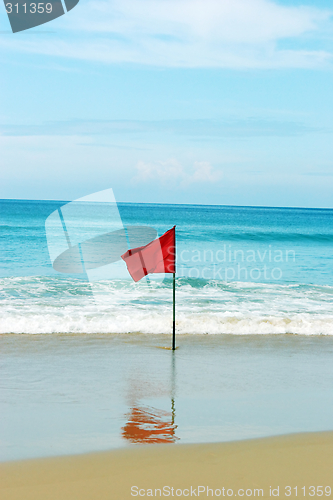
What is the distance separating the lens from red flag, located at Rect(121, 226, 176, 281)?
8.33m

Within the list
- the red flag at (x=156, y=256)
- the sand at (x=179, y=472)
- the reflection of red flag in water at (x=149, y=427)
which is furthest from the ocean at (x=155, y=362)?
the red flag at (x=156, y=256)

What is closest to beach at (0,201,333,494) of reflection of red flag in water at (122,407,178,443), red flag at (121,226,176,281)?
reflection of red flag in water at (122,407,178,443)

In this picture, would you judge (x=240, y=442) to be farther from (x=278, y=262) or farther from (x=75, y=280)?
(x=278, y=262)

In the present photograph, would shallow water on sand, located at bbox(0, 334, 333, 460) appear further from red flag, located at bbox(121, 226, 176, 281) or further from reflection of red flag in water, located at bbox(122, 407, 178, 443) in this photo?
red flag, located at bbox(121, 226, 176, 281)

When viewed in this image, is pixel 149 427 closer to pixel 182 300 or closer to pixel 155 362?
pixel 155 362

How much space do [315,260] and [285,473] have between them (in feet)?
80.0

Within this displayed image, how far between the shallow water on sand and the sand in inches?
9.0

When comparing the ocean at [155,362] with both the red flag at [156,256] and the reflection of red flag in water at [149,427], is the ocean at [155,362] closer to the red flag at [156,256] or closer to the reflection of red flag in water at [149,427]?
the reflection of red flag in water at [149,427]

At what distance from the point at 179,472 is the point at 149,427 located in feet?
3.46

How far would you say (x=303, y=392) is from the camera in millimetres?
6707

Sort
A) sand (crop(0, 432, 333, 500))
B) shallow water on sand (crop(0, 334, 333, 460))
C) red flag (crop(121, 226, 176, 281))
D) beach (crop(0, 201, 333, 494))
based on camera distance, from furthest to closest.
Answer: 1. red flag (crop(121, 226, 176, 281))
2. shallow water on sand (crop(0, 334, 333, 460))
3. beach (crop(0, 201, 333, 494))
4. sand (crop(0, 432, 333, 500))

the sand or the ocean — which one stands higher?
the sand

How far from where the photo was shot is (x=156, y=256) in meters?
8.44

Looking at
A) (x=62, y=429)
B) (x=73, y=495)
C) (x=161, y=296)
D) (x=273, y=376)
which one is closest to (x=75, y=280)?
(x=161, y=296)
